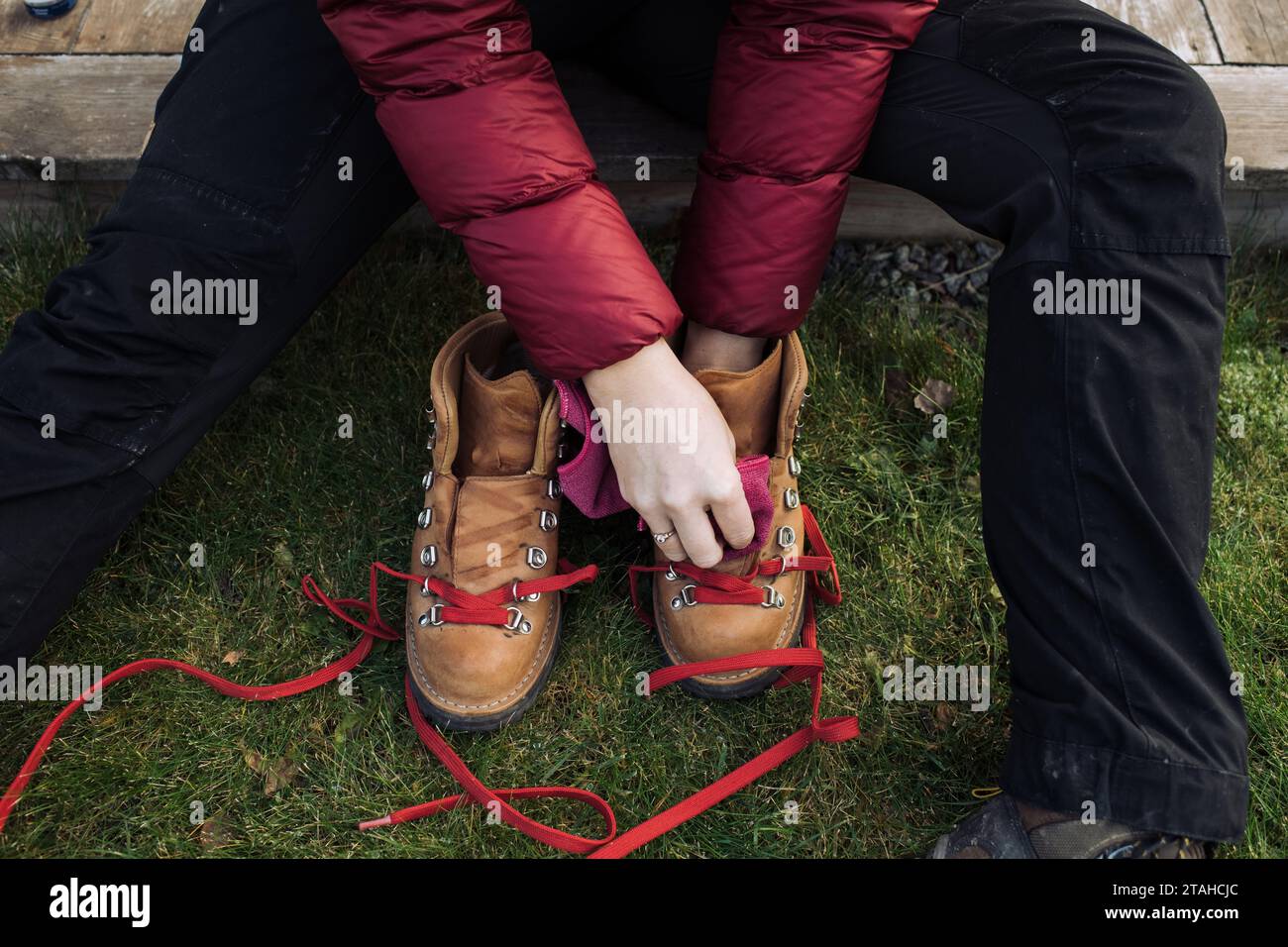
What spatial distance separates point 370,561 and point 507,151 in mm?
893

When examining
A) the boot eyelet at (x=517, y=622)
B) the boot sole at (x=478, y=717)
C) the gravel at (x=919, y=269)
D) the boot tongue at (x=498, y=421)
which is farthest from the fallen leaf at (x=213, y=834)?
the gravel at (x=919, y=269)

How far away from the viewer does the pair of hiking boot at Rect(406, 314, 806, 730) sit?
1.71 meters

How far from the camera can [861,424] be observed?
2.13 m

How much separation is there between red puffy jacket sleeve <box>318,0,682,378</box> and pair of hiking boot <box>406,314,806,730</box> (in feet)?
→ 0.90

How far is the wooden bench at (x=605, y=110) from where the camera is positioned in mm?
2176

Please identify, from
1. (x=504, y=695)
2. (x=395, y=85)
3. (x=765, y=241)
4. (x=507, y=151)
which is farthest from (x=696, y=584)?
(x=395, y=85)

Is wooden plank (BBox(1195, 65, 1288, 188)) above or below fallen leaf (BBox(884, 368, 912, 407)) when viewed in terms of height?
above

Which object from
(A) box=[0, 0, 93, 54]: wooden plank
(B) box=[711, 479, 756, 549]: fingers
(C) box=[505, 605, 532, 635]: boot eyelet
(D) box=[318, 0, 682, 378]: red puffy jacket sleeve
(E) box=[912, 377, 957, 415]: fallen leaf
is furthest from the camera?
(A) box=[0, 0, 93, 54]: wooden plank

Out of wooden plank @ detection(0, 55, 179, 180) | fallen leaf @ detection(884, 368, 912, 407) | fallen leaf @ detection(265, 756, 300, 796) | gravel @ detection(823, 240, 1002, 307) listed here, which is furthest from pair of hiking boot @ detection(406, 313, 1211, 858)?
wooden plank @ detection(0, 55, 179, 180)

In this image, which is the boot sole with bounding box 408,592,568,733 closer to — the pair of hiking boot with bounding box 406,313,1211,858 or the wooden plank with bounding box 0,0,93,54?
the pair of hiking boot with bounding box 406,313,1211,858

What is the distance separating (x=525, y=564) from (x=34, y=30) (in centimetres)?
172

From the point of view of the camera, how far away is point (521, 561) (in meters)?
1.78

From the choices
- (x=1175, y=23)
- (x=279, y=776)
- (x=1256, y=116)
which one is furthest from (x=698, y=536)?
(x=1175, y=23)

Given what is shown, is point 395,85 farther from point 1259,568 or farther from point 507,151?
point 1259,568
